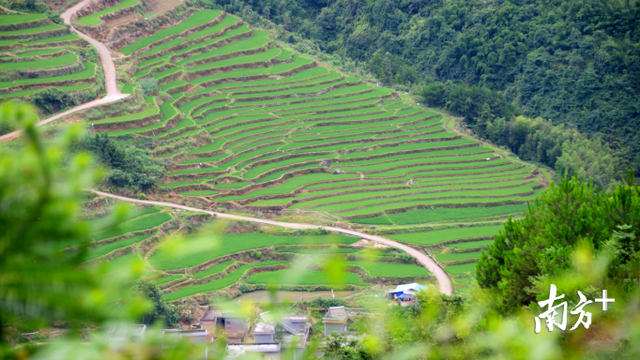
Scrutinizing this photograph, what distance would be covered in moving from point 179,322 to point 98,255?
317 cm

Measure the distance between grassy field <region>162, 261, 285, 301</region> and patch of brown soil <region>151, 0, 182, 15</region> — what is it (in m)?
20.0

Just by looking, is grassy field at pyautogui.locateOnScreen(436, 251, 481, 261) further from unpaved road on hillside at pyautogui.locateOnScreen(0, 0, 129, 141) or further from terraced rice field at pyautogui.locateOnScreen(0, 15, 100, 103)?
terraced rice field at pyautogui.locateOnScreen(0, 15, 100, 103)

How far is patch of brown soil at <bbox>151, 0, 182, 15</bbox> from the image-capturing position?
30828 mm

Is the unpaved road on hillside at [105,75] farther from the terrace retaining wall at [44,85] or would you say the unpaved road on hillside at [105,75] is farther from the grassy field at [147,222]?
the grassy field at [147,222]

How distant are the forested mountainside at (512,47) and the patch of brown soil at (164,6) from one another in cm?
227

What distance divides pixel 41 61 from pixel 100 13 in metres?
7.33

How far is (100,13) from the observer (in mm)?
28234

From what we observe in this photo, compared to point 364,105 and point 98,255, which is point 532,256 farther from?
point 364,105

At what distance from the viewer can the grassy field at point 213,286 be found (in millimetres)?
13867

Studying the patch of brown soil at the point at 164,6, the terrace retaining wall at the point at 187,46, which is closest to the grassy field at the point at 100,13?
the patch of brown soil at the point at 164,6

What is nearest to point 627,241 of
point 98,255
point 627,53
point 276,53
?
point 98,255

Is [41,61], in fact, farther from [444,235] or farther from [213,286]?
[444,235]

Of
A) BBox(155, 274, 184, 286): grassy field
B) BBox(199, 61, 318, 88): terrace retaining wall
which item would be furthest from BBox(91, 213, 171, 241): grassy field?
BBox(199, 61, 318, 88): terrace retaining wall

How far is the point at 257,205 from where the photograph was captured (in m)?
18.8
